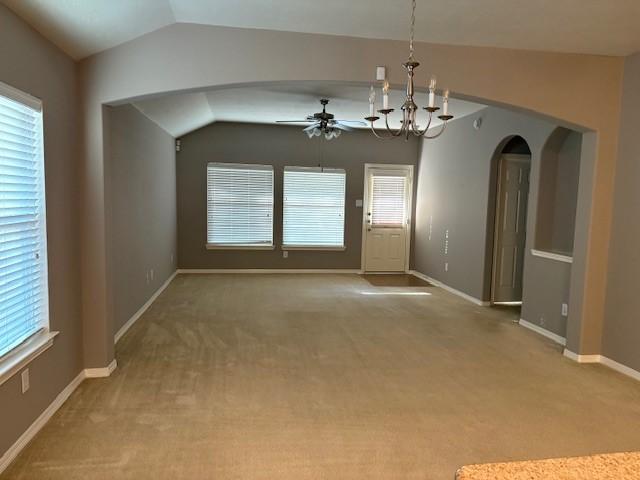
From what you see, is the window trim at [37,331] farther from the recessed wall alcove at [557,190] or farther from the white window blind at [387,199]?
the white window blind at [387,199]

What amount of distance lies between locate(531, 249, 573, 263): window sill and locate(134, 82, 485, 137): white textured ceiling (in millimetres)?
1923

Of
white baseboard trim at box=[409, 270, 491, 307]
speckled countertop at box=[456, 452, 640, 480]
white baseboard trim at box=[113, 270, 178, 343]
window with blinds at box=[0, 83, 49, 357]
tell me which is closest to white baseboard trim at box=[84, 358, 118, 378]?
white baseboard trim at box=[113, 270, 178, 343]

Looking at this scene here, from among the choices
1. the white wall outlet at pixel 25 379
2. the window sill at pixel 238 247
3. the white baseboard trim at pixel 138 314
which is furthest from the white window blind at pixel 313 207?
the white wall outlet at pixel 25 379

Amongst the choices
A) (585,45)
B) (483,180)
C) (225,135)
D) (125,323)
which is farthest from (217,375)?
(225,135)

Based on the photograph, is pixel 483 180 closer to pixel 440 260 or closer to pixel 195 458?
pixel 440 260

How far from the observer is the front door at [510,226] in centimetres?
595

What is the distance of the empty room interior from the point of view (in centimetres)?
245

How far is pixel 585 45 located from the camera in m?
3.57

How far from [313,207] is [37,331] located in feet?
19.6

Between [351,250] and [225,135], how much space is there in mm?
3105

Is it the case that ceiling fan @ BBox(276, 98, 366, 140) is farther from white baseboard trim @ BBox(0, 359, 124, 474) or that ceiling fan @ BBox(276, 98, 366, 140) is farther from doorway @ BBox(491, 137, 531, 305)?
white baseboard trim @ BBox(0, 359, 124, 474)

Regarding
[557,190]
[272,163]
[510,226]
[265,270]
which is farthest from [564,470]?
[272,163]

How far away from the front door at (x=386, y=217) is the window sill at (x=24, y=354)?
6.30 metres

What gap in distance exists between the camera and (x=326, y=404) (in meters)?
3.05
